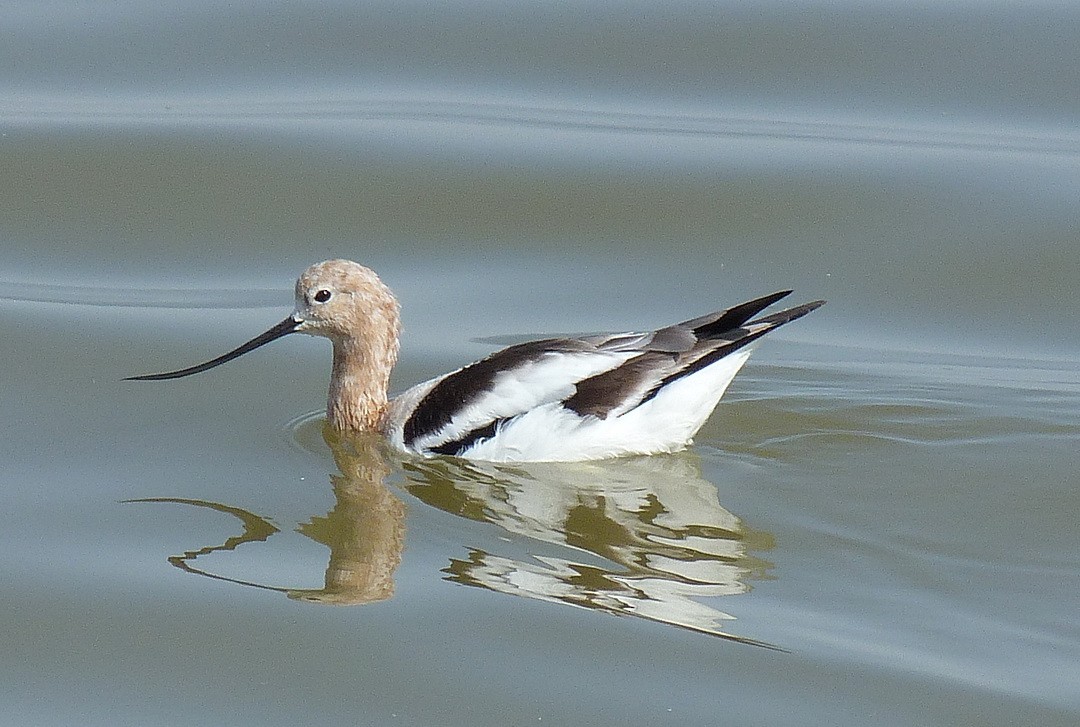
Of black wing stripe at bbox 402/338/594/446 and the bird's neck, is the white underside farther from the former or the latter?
the bird's neck

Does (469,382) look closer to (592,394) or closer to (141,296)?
(592,394)

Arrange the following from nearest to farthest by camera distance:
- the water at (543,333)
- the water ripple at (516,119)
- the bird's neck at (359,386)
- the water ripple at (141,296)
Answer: the water at (543,333) < the bird's neck at (359,386) < the water ripple at (141,296) < the water ripple at (516,119)

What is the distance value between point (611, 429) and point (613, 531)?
726 millimetres

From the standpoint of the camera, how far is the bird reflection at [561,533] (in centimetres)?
626

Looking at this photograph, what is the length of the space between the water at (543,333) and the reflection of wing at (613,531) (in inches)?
0.8

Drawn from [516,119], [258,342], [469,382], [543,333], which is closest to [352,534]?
[469,382]

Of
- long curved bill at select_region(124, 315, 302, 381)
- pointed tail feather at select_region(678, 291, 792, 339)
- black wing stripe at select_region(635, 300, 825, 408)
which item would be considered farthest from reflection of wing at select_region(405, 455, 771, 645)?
long curved bill at select_region(124, 315, 302, 381)

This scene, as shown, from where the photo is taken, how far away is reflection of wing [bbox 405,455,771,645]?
6.21 metres

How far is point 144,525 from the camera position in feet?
22.8

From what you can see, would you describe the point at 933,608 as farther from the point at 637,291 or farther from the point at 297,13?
the point at 297,13

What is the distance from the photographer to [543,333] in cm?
899

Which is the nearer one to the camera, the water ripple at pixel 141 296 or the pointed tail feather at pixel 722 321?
the pointed tail feather at pixel 722 321

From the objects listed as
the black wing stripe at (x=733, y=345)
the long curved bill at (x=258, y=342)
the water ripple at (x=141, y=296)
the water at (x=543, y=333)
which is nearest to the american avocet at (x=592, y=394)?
the black wing stripe at (x=733, y=345)

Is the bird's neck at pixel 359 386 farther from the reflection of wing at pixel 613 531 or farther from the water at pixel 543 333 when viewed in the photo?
the reflection of wing at pixel 613 531
